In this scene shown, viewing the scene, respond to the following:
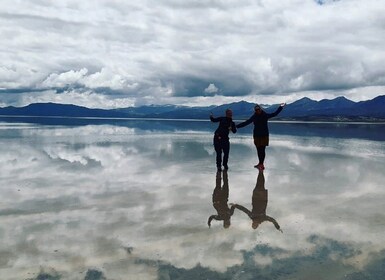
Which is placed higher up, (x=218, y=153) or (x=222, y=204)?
(x=218, y=153)

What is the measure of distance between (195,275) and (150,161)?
14.1 meters

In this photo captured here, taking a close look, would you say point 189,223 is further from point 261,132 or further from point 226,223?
point 261,132

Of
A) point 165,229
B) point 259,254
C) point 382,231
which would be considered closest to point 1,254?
point 165,229

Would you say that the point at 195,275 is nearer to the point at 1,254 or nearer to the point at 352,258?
the point at 352,258

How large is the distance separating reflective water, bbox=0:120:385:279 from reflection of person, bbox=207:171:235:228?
26 mm

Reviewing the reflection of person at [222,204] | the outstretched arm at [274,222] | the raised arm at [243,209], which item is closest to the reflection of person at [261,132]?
the reflection of person at [222,204]

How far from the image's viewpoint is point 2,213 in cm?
955

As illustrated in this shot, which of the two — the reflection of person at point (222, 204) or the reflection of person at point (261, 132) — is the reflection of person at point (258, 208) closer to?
the reflection of person at point (222, 204)

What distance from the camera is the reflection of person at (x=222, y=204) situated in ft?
30.2

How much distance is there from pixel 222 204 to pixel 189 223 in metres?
2.19

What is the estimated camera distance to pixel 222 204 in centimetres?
1080

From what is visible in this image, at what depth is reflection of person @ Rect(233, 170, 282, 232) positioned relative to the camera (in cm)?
902

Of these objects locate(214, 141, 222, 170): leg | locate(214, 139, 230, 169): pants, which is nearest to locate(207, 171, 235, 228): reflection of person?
locate(214, 141, 222, 170): leg

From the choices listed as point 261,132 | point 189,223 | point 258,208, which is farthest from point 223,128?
point 189,223
